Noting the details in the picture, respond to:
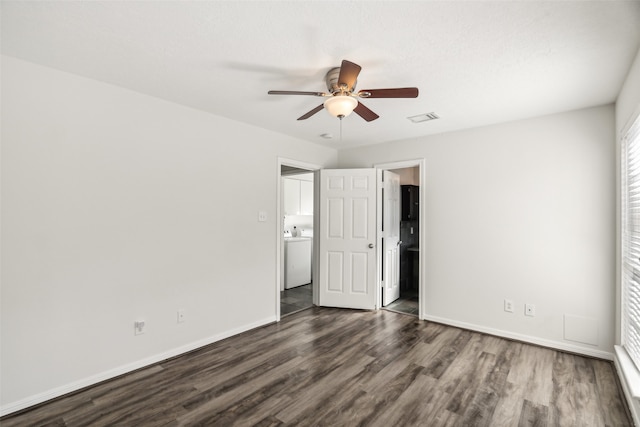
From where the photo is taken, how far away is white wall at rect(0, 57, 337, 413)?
7.00 feet

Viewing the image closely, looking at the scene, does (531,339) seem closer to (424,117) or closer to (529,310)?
(529,310)

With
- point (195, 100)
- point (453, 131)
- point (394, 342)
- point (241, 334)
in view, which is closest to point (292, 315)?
point (241, 334)

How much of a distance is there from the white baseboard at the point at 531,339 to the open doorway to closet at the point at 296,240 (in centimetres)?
192

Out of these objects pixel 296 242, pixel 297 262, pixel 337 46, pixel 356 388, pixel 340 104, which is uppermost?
pixel 337 46

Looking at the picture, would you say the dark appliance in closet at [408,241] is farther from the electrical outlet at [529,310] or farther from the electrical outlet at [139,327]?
the electrical outlet at [139,327]

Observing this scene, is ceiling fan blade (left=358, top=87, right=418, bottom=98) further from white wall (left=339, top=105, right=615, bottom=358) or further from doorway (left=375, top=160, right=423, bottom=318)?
doorway (left=375, top=160, right=423, bottom=318)

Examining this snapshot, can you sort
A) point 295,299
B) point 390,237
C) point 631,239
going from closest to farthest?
point 631,239 → point 390,237 → point 295,299

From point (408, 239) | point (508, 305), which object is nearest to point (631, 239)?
point (508, 305)

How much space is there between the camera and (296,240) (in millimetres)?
5617

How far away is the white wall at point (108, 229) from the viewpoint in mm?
2133

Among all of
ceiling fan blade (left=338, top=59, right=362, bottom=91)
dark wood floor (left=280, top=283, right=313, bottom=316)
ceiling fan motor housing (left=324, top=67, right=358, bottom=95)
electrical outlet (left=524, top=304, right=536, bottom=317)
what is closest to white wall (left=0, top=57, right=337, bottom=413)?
dark wood floor (left=280, top=283, right=313, bottom=316)

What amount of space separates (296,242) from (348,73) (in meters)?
3.96

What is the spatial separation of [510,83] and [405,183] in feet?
11.2

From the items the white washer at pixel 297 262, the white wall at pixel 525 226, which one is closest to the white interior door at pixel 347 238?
the white wall at pixel 525 226
